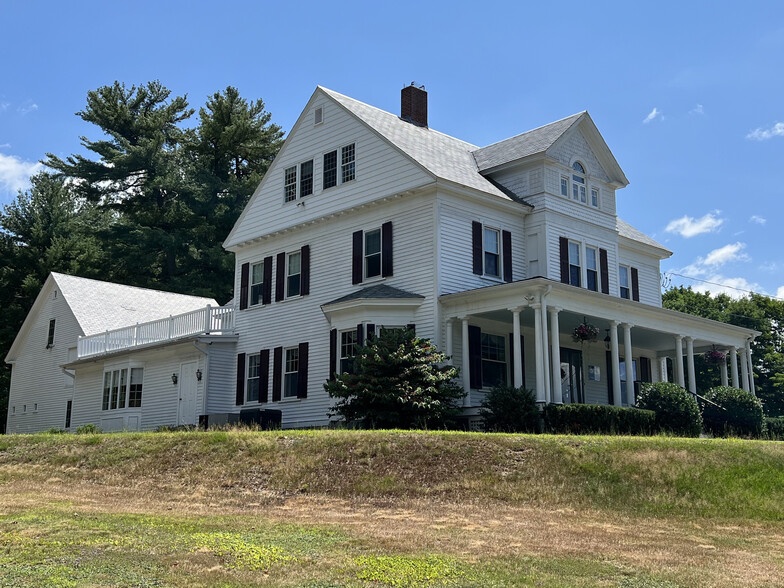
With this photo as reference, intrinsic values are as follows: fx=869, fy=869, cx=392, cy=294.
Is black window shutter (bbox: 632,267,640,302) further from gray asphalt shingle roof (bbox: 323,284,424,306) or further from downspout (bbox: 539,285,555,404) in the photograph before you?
gray asphalt shingle roof (bbox: 323,284,424,306)

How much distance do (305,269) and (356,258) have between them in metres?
2.47

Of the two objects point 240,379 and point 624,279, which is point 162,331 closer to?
point 240,379

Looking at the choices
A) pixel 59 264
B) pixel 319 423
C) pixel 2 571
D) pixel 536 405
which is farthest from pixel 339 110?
pixel 59 264

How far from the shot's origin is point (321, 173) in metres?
29.4

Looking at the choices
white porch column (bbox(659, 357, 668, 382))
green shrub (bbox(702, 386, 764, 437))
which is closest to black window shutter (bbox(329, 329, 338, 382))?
green shrub (bbox(702, 386, 764, 437))

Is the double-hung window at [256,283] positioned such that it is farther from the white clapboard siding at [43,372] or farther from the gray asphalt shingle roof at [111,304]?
the white clapboard siding at [43,372]

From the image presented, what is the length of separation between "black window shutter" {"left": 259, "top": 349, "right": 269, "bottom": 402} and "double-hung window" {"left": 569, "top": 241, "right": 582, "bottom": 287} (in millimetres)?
10471

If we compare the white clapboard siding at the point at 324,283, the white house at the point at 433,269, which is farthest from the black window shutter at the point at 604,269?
the white clapboard siding at the point at 324,283

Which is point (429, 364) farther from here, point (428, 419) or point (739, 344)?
point (739, 344)

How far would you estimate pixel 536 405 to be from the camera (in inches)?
881

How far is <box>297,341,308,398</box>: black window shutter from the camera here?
90.4 ft

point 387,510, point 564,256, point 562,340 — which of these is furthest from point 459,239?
point 387,510

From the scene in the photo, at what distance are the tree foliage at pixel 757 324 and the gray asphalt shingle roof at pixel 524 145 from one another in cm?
2535

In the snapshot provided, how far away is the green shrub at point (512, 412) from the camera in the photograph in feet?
72.1
